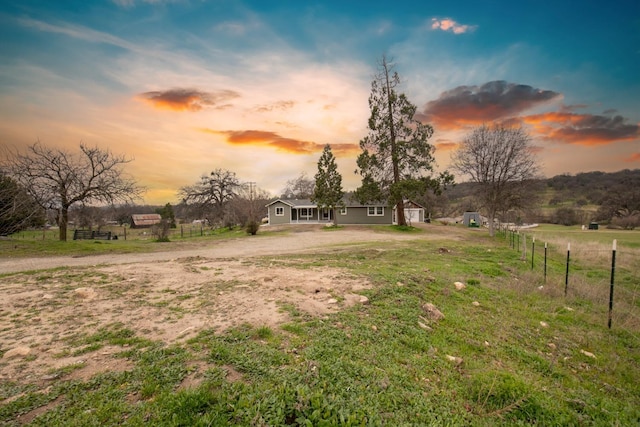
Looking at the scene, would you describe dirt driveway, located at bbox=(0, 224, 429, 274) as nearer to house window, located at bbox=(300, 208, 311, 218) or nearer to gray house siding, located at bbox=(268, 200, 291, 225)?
gray house siding, located at bbox=(268, 200, 291, 225)

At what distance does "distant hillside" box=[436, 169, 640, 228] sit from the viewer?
139ft

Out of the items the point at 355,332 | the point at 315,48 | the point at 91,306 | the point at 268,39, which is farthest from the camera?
the point at 315,48

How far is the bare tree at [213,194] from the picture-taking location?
1662 inches

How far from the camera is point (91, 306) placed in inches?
194

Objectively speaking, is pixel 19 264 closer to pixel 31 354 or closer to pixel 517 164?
pixel 31 354

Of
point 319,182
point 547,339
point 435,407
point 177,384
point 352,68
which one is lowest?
point 547,339

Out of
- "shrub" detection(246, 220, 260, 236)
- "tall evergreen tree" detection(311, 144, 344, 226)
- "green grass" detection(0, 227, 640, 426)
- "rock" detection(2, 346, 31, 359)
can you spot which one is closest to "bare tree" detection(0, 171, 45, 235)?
"shrub" detection(246, 220, 260, 236)

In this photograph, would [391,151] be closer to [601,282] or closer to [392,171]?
[392,171]

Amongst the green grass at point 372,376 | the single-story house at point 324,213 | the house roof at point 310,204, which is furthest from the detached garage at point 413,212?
the green grass at point 372,376

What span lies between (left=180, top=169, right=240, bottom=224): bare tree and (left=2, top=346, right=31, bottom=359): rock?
40.1 metres

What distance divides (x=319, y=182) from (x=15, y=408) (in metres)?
30.9

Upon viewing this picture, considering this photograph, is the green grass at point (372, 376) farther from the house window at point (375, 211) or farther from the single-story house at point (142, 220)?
the single-story house at point (142, 220)

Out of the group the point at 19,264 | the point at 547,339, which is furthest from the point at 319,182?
the point at 547,339

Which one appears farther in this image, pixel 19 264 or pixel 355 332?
pixel 19 264
